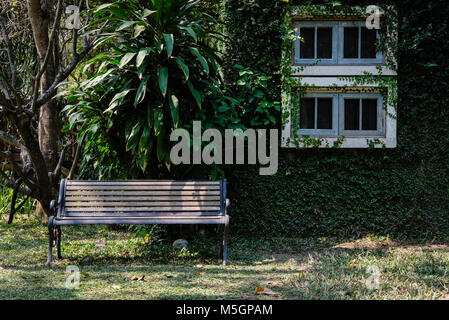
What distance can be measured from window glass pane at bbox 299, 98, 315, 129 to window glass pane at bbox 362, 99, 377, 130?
611 millimetres

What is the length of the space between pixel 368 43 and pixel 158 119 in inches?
113

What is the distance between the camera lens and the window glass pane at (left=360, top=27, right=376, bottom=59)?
5867 mm

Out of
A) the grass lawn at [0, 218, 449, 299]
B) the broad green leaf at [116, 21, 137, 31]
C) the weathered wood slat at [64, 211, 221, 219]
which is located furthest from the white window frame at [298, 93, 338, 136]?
the broad green leaf at [116, 21, 137, 31]

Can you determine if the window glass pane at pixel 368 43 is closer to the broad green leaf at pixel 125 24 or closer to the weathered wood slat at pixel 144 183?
the weathered wood slat at pixel 144 183

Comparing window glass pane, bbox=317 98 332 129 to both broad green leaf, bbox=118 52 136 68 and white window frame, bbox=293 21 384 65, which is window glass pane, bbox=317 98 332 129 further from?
broad green leaf, bbox=118 52 136 68

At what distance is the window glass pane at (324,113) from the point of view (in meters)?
5.91

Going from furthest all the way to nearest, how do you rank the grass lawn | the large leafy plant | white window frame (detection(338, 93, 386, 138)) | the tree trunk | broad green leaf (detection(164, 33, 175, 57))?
1. the tree trunk
2. white window frame (detection(338, 93, 386, 138))
3. the large leafy plant
4. broad green leaf (detection(164, 33, 175, 57))
5. the grass lawn

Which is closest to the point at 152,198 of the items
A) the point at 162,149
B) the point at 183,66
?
the point at 162,149

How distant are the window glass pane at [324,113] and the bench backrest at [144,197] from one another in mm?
A: 1765

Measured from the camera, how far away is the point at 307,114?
5910mm

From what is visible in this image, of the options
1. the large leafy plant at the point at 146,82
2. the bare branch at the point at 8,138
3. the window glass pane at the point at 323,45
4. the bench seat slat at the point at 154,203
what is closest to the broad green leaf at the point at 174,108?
the large leafy plant at the point at 146,82

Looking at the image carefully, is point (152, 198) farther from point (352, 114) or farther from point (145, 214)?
point (352, 114)
